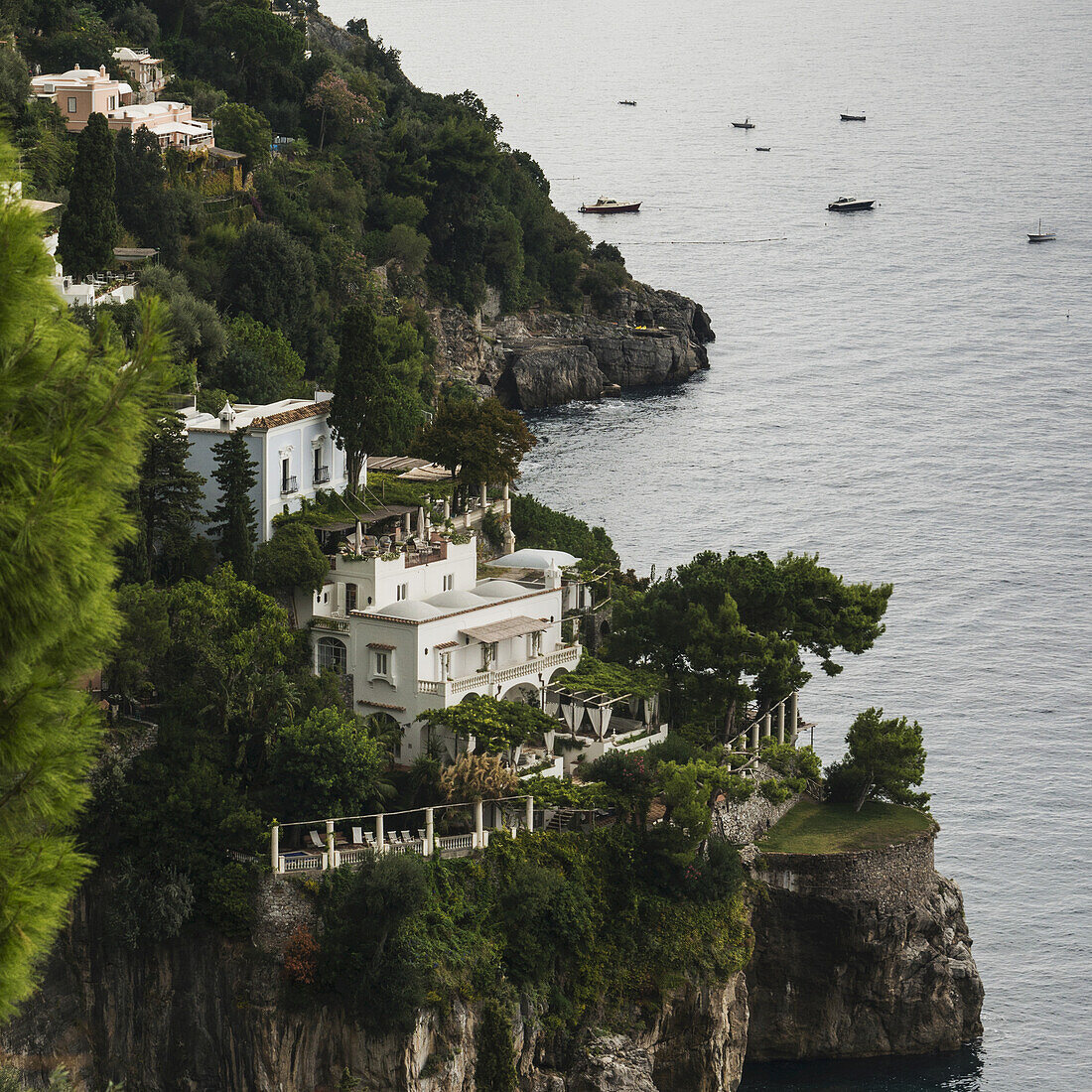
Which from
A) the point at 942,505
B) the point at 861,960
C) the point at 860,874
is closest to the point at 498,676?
the point at 860,874

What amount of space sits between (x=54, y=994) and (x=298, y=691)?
1136 cm

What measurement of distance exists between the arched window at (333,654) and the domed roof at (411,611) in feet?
5.16

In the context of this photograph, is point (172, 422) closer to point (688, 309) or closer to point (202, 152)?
point (202, 152)

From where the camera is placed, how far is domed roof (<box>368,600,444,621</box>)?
6488 centimetres

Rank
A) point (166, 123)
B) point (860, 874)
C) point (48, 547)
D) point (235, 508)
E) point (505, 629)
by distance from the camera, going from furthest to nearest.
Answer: point (166, 123) → point (860, 874) → point (505, 629) → point (235, 508) → point (48, 547)

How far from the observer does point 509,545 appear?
266 feet

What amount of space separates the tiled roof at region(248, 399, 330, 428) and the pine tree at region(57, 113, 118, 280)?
16386 millimetres

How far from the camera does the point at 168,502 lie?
216 feet

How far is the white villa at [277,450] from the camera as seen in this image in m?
68.9

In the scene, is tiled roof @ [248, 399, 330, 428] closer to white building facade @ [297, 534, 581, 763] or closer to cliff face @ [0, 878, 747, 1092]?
white building facade @ [297, 534, 581, 763]

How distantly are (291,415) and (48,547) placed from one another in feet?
182

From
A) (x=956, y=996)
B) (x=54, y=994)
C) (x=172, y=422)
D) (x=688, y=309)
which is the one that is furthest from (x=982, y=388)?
(x=54, y=994)

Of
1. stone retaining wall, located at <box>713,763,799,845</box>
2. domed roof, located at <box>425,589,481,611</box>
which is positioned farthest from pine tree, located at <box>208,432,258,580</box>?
stone retaining wall, located at <box>713,763,799,845</box>

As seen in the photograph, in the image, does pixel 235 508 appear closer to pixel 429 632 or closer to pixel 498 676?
pixel 429 632
